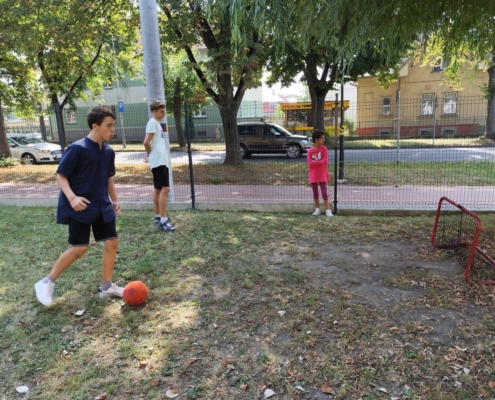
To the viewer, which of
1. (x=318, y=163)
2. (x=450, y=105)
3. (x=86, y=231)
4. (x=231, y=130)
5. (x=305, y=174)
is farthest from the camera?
(x=231, y=130)

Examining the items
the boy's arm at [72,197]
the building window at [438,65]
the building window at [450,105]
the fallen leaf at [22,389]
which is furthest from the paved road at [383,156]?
the fallen leaf at [22,389]

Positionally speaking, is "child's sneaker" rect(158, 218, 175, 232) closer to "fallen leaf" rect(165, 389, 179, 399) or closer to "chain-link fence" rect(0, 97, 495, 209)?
"chain-link fence" rect(0, 97, 495, 209)

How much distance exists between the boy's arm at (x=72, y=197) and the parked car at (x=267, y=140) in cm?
839

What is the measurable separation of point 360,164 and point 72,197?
1064 centimetres

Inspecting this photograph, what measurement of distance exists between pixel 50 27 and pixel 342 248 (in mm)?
10667

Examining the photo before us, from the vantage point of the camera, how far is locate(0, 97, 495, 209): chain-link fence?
8742 millimetres

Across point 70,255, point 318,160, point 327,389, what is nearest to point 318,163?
point 318,160

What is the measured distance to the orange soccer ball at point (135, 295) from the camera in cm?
379

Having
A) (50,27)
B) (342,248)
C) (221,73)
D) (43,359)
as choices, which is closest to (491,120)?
(342,248)

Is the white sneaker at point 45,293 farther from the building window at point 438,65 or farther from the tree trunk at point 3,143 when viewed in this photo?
the tree trunk at point 3,143

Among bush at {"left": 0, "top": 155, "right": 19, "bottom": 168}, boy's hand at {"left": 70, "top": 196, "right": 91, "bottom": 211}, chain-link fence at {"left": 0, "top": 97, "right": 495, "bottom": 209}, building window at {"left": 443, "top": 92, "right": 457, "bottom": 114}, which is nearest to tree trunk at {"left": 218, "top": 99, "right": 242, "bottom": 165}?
chain-link fence at {"left": 0, "top": 97, "right": 495, "bottom": 209}

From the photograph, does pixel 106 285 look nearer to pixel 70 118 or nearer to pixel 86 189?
pixel 86 189

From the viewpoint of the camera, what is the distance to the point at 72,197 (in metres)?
3.39

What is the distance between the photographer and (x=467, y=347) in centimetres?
306
